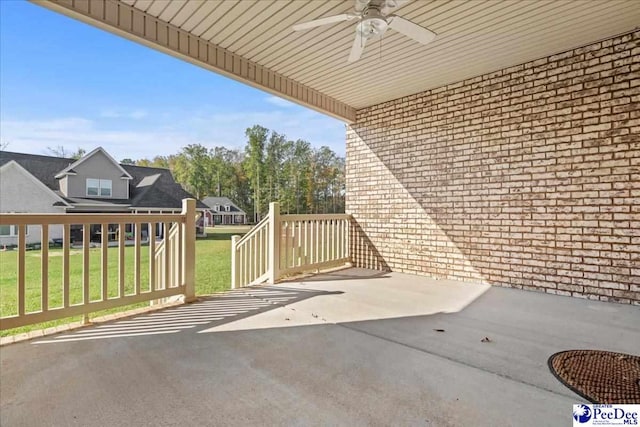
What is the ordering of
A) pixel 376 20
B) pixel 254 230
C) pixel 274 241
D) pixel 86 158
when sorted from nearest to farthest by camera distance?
pixel 376 20 → pixel 274 241 → pixel 254 230 → pixel 86 158

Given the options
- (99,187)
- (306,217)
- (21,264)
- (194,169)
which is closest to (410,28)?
(306,217)

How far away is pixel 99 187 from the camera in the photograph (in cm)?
1348

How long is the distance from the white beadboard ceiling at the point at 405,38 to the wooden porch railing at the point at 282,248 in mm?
1912

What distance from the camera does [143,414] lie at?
58.6 inches

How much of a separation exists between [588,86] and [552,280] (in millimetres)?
2240

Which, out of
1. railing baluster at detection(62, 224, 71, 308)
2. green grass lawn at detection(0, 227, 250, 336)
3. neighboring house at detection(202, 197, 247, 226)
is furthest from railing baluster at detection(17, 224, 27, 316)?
neighboring house at detection(202, 197, 247, 226)

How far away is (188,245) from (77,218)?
97cm

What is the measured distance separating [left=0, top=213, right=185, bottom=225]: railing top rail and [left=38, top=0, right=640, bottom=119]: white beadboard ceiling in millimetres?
1666

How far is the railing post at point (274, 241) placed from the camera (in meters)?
4.26

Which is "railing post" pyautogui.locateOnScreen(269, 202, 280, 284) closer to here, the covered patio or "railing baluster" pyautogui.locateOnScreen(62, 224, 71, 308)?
the covered patio

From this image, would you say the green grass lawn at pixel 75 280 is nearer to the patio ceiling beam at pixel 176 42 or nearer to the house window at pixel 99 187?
the patio ceiling beam at pixel 176 42

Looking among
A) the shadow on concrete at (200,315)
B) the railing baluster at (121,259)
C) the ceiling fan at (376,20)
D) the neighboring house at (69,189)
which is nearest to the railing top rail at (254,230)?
the shadow on concrete at (200,315)

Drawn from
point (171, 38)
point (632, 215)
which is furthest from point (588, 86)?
point (171, 38)

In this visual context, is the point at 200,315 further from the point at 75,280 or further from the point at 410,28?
the point at 75,280
